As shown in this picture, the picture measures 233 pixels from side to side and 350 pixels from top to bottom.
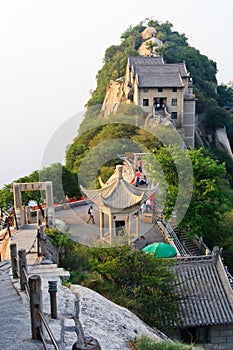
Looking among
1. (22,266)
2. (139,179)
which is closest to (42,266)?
(22,266)

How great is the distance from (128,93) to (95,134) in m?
6.98

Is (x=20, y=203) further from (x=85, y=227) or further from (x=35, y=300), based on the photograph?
(x=35, y=300)

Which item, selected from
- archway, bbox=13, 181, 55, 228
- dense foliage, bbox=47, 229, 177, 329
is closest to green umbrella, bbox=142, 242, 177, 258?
dense foliage, bbox=47, 229, 177, 329

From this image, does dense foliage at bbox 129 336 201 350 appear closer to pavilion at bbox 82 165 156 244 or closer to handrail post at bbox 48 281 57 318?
handrail post at bbox 48 281 57 318

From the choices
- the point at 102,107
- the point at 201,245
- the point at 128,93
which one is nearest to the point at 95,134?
the point at 128,93

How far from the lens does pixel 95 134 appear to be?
39.5 meters

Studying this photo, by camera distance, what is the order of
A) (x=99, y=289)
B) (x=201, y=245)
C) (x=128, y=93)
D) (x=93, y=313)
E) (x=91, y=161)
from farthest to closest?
1. (x=128, y=93)
2. (x=91, y=161)
3. (x=201, y=245)
4. (x=99, y=289)
5. (x=93, y=313)

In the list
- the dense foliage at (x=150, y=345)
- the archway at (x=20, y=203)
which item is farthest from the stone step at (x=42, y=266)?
the archway at (x=20, y=203)

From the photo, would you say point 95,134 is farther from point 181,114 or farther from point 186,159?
point 186,159

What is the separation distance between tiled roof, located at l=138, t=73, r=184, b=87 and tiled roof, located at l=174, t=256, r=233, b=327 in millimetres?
28941

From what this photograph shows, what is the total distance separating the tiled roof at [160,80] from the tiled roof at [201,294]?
28941 mm

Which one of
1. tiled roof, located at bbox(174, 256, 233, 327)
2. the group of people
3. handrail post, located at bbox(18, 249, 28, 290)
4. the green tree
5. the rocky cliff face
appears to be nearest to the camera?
handrail post, located at bbox(18, 249, 28, 290)

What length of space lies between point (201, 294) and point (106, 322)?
5828 mm

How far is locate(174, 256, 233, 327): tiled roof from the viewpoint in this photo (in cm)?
1250
